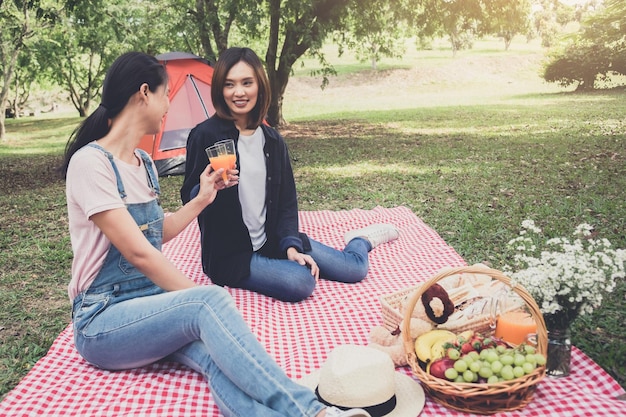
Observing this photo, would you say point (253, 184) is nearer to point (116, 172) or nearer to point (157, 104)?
point (157, 104)

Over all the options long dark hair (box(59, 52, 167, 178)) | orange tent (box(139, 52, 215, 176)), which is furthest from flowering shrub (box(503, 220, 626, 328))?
orange tent (box(139, 52, 215, 176))

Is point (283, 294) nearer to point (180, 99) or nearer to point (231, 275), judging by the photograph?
point (231, 275)

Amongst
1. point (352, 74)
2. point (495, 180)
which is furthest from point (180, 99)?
point (352, 74)

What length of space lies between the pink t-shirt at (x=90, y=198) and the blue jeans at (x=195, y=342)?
132 millimetres

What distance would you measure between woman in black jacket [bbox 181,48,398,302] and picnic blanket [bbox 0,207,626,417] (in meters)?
0.17

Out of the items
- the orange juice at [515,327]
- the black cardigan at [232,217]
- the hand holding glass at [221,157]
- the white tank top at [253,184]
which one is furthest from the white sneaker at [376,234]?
the orange juice at [515,327]

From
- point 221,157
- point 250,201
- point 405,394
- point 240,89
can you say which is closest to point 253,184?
point 250,201

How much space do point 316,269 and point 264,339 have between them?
60 cm

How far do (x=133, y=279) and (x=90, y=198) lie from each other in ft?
1.45

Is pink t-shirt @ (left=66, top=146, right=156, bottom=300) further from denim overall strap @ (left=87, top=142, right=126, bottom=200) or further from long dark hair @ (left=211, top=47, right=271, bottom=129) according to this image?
long dark hair @ (left=211, top=47, right=271, bottom=129)

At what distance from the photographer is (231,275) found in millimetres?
3496

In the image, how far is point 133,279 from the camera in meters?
2.54

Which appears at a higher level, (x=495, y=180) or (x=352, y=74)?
(x=352, y=74)

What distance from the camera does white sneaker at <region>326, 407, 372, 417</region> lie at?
201 centimetres
